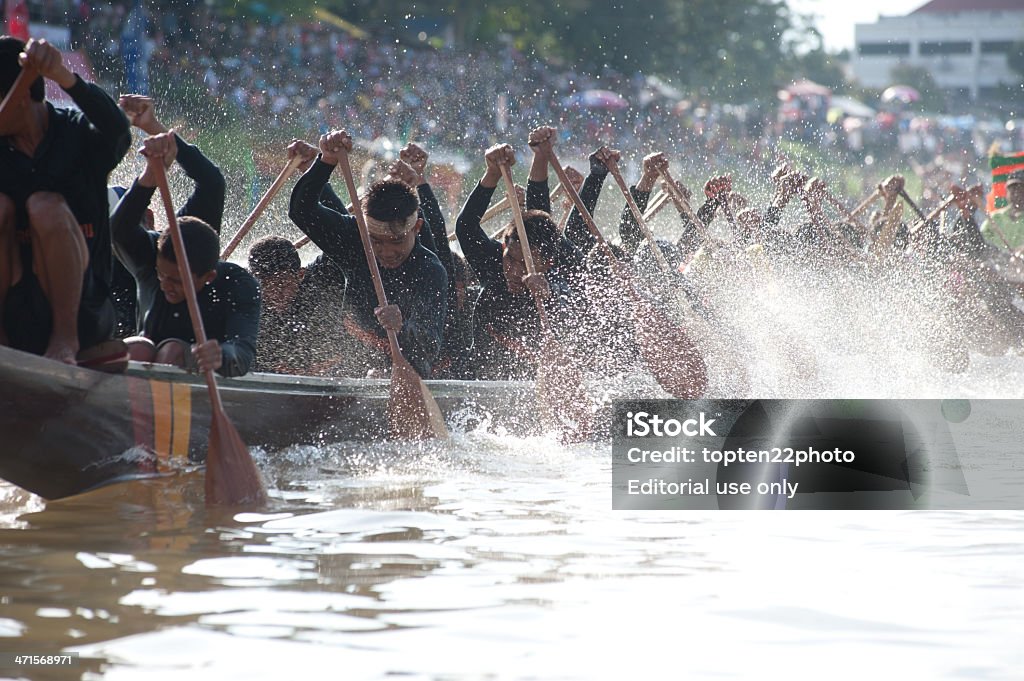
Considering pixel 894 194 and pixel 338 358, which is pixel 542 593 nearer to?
pixel 338 358

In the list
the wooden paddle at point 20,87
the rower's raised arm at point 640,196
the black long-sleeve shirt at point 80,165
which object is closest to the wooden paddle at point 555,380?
the rower's raised arm at point 640,196

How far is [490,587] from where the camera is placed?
3.93 meters

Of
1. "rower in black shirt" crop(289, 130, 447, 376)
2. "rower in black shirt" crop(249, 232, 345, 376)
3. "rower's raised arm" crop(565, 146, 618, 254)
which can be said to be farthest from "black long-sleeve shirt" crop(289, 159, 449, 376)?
"rower's raised arm" crop(565, 146, 618, 254)

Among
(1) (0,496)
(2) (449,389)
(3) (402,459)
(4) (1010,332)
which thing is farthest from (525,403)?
Answer: (4) (1010,332)

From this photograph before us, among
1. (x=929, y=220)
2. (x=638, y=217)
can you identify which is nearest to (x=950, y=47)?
(x=929, y=220)

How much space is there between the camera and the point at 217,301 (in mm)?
5578

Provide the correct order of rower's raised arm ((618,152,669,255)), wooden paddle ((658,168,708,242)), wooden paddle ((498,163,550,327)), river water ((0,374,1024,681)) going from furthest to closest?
wooden paddle ((658,168,708,242)), rower's raised arm ((618,152,669,255)), wooden paddle ((498,163,550,327)), river water ((0,374,1024,681))

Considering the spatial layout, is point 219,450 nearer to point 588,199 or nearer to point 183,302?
point 183,302

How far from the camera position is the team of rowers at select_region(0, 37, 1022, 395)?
477cm

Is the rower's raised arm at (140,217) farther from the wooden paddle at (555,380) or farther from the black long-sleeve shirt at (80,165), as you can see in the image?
the wooden paddle at (555,380)

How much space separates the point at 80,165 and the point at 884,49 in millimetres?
76690

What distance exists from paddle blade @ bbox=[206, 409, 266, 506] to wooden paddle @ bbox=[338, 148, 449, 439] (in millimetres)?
1048

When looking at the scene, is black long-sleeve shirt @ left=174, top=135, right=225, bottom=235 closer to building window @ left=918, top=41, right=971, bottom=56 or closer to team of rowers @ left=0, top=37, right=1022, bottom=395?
team of rowers @ left=0, top=37, right=1022, bottom=395

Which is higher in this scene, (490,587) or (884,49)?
(884,49)
